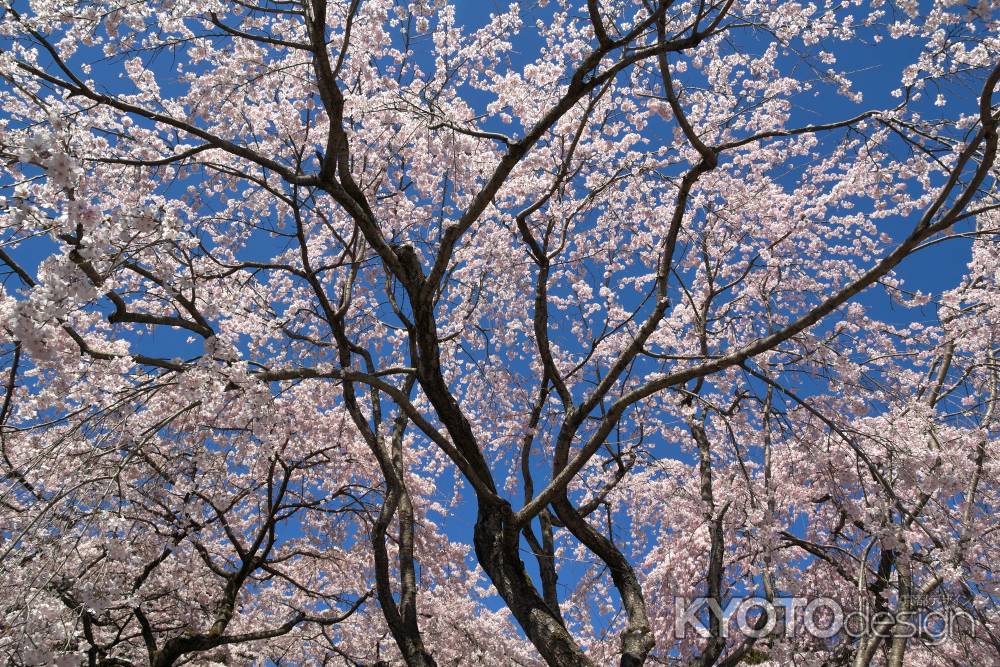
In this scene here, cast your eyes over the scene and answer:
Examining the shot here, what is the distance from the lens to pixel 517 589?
5766 millimetres

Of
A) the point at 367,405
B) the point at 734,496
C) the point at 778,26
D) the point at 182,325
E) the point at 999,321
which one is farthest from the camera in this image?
the point at 367,405

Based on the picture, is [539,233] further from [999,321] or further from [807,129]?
[999,321]

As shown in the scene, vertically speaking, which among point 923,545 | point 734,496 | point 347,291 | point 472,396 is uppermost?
point 472,396

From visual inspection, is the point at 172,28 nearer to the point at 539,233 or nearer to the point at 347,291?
the point at 347,291

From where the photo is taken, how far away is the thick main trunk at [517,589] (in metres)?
5.33

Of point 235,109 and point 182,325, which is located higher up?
point 235,109

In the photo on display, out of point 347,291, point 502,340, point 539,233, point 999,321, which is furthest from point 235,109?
point 999,321

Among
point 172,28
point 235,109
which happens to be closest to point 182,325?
point 172,28

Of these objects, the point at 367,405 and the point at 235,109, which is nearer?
the point at 235,109

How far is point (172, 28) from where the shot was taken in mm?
5414

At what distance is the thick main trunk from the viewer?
210 inches

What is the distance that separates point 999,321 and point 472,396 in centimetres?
642

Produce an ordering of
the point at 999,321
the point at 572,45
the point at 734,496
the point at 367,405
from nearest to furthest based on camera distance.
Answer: the point at 734,496 → the point at 999,321 → the point at 572,45 → the point at 367,405

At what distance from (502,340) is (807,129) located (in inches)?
212
